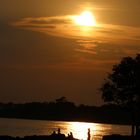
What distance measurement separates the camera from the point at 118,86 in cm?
9850

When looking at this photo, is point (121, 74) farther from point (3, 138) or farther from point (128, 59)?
point (3, 138)

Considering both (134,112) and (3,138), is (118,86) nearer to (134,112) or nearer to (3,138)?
(134,112)

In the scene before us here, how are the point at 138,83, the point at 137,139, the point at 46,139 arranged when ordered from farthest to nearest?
→ 1. the point at 138,83
2. the point at 46,139
3. the point at 137,139

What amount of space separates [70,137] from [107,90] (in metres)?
13.9

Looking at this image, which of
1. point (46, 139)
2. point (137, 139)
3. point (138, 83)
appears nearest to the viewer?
point (137, 139)

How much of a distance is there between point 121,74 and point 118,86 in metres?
1.86

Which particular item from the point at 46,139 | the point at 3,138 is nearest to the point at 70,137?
the point at 46,139

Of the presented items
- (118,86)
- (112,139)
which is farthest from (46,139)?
(118,86)

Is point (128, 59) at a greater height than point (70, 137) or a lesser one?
greater

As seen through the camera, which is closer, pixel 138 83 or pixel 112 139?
pixel 112 139

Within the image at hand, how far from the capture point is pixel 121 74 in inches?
3861

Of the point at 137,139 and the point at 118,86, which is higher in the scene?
the point at 118,86

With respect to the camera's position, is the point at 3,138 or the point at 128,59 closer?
the point at 3,138

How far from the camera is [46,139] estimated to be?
293 ft
